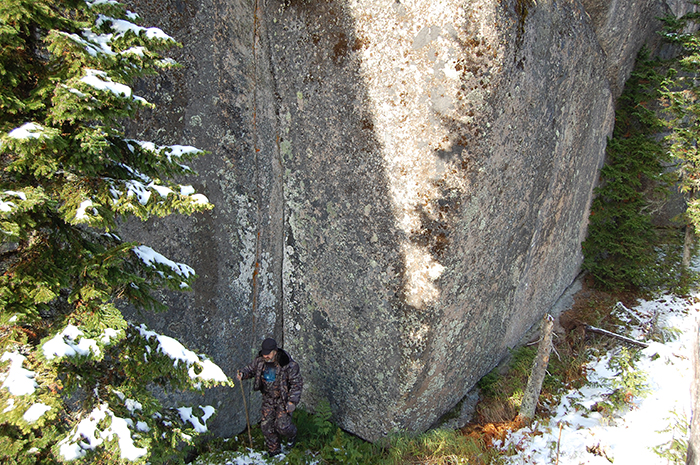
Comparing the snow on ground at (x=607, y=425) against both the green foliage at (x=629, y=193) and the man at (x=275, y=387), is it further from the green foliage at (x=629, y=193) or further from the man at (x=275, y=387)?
the green foliage at (x=629, y=193)

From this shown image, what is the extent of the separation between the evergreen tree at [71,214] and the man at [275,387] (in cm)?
261

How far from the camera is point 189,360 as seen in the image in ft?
9.91

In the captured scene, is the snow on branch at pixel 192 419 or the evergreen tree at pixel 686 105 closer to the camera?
the snow on branch at pixel 192 419

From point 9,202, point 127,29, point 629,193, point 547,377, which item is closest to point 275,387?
point 9,202

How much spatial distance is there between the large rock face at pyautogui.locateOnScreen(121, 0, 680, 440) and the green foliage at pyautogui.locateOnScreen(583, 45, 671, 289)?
3.88 meters

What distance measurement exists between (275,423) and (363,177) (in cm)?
398

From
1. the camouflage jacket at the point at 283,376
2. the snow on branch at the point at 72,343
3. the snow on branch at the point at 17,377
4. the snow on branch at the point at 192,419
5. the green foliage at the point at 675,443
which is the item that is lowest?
the green foliage at the point at 675,443

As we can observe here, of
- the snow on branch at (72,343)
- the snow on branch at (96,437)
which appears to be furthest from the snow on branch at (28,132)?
the snow on branch at (96,437)

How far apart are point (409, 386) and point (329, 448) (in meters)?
1.57

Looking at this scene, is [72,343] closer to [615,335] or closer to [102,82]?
[102,82]

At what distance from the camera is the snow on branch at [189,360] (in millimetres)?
2955

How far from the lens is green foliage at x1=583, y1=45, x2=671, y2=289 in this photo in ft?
30.4

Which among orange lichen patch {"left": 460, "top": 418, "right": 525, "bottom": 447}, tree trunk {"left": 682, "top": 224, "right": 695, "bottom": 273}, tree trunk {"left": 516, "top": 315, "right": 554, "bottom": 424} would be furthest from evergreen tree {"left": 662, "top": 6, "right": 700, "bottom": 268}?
orange lichen patch {"left": 460, "top": 418, "right": 525, "bottom": 447}

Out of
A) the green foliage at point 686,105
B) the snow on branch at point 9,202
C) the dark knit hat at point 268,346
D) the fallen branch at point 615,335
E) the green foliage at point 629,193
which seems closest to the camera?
the snow on branch at point 9,202
